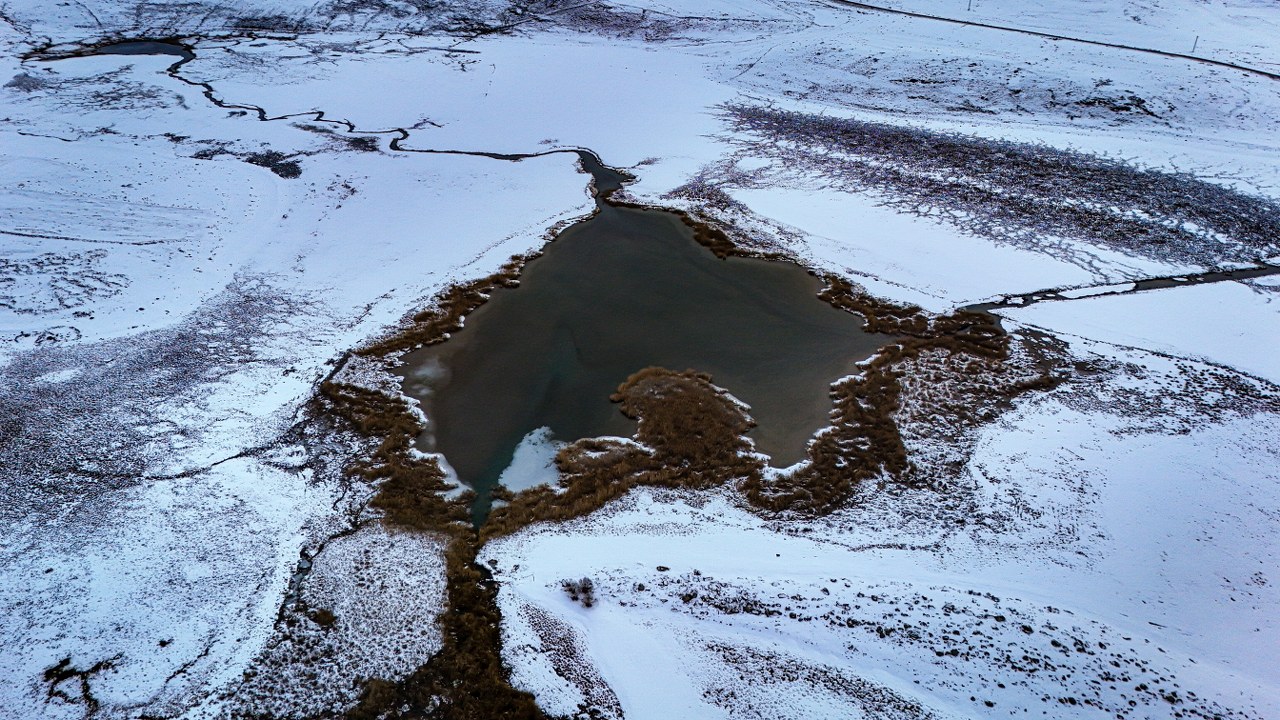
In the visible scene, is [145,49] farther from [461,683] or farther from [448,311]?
[461,683]

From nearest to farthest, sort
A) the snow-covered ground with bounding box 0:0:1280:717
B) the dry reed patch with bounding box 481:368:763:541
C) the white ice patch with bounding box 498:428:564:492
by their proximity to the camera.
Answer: the snow-covered ground with bounding box 0:0:1280:717 → the dry reed patch with bounding box 481:368:763:541 → the white ice patch with bounding box 498:428:564:492

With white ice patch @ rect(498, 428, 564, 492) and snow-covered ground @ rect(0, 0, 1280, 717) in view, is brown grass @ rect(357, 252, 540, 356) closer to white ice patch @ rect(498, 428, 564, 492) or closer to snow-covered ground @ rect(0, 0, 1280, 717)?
snow-covered ground @ rect(0, 0, 1280, 717)

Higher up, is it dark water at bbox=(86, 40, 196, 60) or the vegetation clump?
dark water at bbox=(86, 40, 196, 60)

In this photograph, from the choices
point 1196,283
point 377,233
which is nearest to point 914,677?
point 1196,283

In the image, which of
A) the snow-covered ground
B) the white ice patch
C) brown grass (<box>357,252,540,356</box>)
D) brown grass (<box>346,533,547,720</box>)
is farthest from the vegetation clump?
brown grass (<box>357,252,540,356</box>)

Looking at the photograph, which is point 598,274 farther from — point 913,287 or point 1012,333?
point 1012,333

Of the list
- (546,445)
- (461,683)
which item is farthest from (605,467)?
(461,683)
